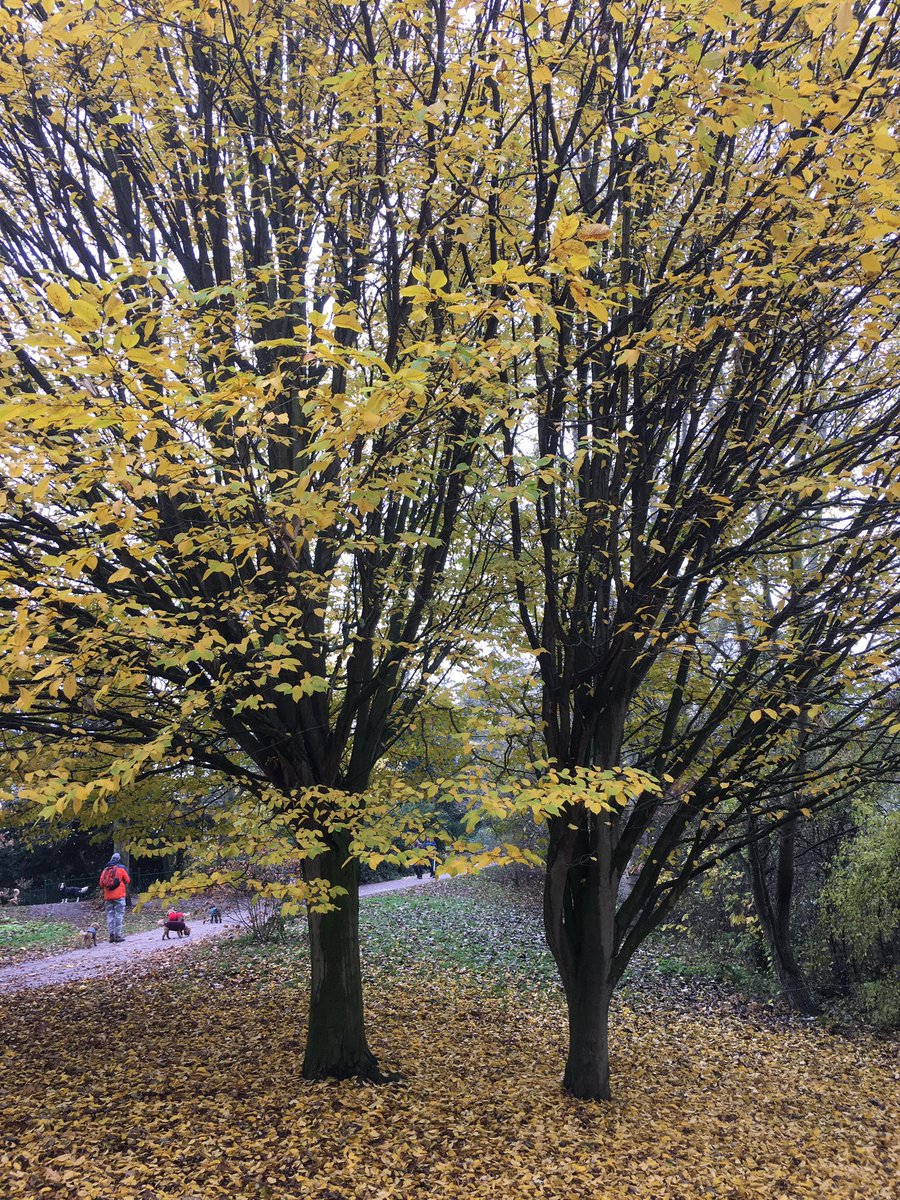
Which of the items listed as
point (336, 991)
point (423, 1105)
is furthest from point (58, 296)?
point (423, 1105)

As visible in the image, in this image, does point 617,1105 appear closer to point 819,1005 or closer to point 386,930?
point 819,1005

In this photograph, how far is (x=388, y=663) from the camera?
17.7ft

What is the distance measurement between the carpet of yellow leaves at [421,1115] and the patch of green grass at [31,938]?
719 cm

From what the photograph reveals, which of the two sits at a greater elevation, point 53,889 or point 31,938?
point 53,889

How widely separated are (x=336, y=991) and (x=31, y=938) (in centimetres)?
1383

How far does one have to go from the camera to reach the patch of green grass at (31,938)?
1441cm

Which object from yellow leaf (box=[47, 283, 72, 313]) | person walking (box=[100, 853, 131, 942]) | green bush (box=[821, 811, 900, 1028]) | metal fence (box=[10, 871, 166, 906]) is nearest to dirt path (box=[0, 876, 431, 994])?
person walking (box=[100, 853, 131, 942])

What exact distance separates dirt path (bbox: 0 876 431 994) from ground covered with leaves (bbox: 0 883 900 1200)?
1.51 meters

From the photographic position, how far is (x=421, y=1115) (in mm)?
5098

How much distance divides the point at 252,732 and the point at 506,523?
8.20 feet

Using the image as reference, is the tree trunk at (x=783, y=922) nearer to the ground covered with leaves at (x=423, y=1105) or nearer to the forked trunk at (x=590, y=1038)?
the ground covered with leaves at (x=423, y=1105)

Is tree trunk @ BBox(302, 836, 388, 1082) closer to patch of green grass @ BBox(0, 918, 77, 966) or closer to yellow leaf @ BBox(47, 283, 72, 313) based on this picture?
yellow leaf @ BBox(47, 283, 72, 313)

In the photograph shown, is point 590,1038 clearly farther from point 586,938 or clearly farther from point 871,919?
point 871,919

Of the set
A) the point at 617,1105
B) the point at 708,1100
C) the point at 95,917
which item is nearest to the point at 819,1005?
the point at 708,1100
